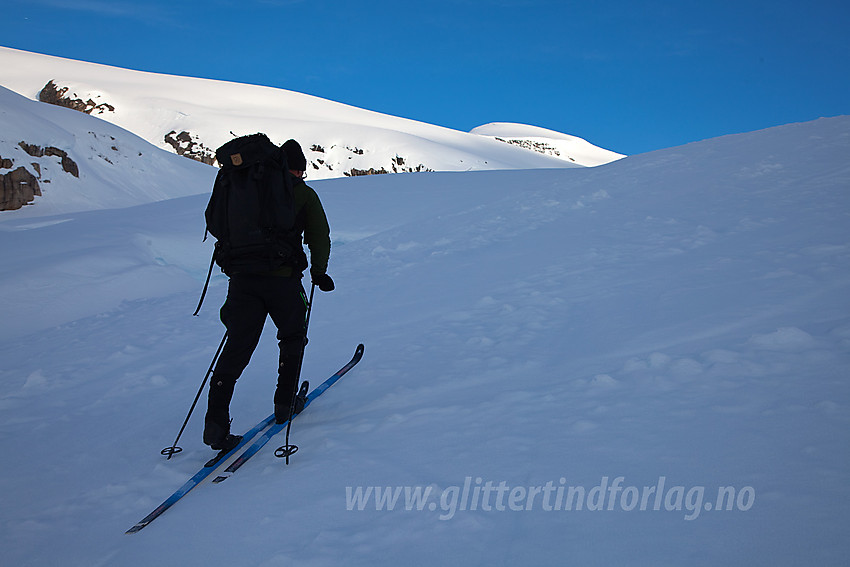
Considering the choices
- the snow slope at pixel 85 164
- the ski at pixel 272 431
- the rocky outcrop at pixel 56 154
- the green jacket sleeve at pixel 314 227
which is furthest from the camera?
the rocky outcrop at pixel 56 154

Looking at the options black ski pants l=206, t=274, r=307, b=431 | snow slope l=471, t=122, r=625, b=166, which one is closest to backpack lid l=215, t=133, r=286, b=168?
black ski pants l=206, t=274, r=307, b=431

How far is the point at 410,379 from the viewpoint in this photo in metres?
3.92

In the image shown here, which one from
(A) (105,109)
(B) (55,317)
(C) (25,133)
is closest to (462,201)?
(B) (55,317)

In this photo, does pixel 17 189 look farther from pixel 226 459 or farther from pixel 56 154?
pixel 226 459

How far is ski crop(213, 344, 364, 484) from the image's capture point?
115 inches

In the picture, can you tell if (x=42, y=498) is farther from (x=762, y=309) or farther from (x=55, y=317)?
(x=55, y=317)

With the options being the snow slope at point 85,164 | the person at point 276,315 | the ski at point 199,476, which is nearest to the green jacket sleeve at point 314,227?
the person at point 276,315

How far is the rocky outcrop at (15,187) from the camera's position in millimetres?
18203

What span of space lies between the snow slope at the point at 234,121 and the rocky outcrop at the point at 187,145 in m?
0.15

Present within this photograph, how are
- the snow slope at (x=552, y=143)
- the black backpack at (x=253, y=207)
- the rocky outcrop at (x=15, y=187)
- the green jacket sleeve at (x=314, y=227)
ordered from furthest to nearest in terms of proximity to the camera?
1. the snow slope at (x=552, y=143)
2. the rocky outcrop at (x=15, y=187)
3. the green jacket sleeve at (x=314, y=227)
4. the black backpack at (x=253, y=207)

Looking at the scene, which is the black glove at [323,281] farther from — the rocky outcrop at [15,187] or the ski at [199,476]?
the rocky outcrop at [15,187]

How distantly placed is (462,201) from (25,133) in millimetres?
18734

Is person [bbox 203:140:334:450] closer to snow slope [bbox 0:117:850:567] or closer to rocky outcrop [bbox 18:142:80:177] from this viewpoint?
snow slope [bbox 0:117:850:567]

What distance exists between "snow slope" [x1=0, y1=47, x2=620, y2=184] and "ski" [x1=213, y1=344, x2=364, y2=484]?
6596 centimetres
